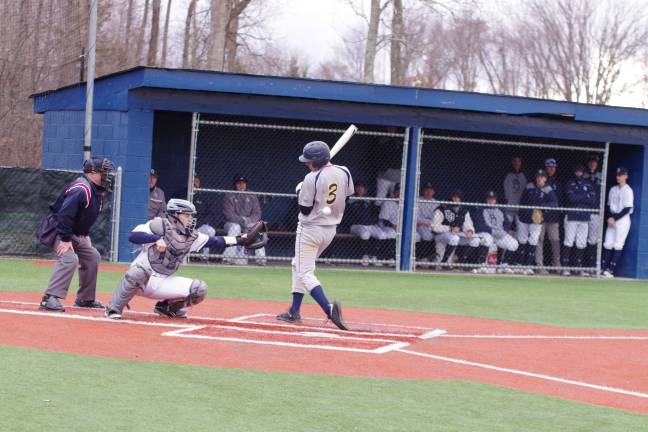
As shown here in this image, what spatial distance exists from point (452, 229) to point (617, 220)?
10.2ft

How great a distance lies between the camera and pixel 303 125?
739 inches

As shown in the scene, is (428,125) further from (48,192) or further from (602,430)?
(602,430)

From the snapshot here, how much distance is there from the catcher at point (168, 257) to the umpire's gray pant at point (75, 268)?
568mm

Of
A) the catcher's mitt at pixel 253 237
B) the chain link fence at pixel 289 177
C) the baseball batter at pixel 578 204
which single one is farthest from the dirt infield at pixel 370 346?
the baseball batter at pixel 578 204

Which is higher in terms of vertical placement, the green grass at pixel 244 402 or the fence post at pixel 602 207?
the fence post at pixel 602 207

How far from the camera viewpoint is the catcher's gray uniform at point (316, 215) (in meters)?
9.26

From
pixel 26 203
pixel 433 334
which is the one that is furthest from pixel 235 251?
pixel 433 334

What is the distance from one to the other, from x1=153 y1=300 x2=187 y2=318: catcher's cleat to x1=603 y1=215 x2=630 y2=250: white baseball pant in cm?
1109

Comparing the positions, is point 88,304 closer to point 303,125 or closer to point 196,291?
point 196,291

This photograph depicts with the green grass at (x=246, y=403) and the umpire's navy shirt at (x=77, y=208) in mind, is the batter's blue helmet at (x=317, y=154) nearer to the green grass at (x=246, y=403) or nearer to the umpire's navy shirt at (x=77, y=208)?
the umpire's navy shirt at (x=77, y=208)

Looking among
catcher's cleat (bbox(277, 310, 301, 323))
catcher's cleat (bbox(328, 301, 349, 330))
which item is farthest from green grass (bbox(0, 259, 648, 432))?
catcher's cleat (bbox(277, 310, 301, 323))

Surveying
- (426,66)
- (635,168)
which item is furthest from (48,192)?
(426,66)

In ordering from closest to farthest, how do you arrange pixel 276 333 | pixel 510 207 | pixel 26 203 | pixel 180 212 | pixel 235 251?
pixel 276 333
pixel 180 212
pixel 26 203
pixel 235 251
pixel 510 207

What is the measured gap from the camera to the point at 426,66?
46094mm
